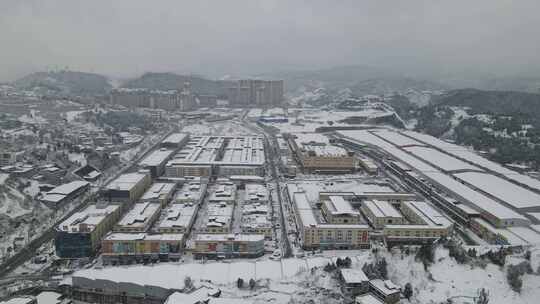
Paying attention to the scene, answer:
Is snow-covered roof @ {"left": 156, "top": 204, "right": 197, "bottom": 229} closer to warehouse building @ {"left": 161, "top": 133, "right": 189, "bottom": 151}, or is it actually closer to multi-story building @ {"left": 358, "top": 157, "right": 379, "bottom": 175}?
warehouse building @ {"left": 161, "top": 133, "right": 189, "bottom": 151}

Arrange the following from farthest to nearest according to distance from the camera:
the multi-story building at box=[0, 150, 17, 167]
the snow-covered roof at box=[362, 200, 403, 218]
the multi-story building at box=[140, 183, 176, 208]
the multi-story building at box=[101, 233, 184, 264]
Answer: the multi-story building at box=[0, 150, 17, 167] → the multi-story building at box=[140, 183, 176, 208] → the snow-covered roof at box=[362, 200, 403, 218] → the multi-story building at box=[101, 233, 184, 264]

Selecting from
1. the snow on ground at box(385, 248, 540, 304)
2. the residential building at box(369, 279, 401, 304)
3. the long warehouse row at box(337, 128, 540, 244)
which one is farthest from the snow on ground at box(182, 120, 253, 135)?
the residential building at box(369, 279, 401, 304)

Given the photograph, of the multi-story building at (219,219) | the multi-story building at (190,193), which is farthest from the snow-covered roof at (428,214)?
the multi-story building at (190,193)

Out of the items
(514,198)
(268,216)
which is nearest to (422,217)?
(514,198)

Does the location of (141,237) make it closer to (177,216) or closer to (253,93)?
(177,216)

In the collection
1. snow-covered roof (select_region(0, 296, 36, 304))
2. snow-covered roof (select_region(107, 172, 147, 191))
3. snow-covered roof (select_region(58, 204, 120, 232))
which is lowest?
snow-covered roof (select_region(0, 296, 36, 304))

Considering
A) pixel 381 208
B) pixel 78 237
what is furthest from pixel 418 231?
pixel 78 237
